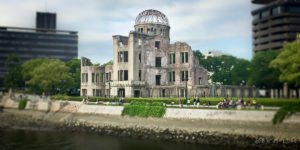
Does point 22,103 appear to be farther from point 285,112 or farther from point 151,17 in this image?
point 285,112

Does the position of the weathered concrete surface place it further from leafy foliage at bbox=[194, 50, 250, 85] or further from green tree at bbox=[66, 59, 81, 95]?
green tree at bbox=[66, 59, 81, 95]

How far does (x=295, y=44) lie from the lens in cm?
4966

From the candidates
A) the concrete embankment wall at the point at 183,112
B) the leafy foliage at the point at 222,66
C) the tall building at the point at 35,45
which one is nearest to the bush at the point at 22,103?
the concrete embankment wall at the point at 183,112

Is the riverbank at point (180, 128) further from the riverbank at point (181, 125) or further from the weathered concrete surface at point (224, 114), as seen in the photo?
the weathered concrete surface at point (224, 114)

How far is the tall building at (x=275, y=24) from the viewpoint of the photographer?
8825 centimetres

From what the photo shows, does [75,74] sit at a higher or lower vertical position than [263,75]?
higher

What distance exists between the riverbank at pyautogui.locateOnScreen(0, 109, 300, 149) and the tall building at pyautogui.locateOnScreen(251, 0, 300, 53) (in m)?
53.7

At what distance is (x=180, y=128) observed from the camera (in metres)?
43.2

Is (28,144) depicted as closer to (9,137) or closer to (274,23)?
(9,137)

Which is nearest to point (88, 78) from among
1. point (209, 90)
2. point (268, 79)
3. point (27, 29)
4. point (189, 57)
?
point (189, 57)

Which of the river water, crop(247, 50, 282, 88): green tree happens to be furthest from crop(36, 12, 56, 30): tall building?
crop(247, 50, 282, 88): green tree

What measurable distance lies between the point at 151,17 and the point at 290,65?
132 feet

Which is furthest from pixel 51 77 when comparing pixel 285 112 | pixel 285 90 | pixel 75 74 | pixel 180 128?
pixel 285 112

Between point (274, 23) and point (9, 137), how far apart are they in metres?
74.0
